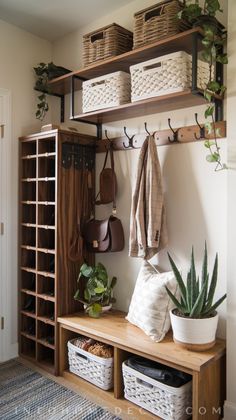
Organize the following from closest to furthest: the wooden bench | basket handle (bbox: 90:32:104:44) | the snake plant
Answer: the wooden bench < the snake plant < basket handle (bbox: 90:32:104:44)

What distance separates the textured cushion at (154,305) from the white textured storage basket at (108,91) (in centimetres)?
115

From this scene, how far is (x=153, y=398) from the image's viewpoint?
6.29 feet

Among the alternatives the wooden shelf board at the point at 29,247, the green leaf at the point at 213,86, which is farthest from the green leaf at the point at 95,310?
the green leaf at the point at 213,86

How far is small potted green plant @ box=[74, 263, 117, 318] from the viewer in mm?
2396

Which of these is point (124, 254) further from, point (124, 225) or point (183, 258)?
point (183, 258)

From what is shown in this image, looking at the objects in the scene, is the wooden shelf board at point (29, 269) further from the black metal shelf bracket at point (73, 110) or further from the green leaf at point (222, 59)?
the green leaf at point (222, 59)

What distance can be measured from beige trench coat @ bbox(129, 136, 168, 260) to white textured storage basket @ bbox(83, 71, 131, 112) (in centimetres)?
32

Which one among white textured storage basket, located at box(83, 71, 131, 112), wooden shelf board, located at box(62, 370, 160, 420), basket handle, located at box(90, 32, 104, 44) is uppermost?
basket handle, located at box(90, 32, 104, 44)

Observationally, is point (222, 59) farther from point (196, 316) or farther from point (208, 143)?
point (196, 316)

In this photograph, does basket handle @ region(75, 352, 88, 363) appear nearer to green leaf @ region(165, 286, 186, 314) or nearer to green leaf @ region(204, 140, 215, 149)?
green leaf @ region(165, 286, 186, 314)

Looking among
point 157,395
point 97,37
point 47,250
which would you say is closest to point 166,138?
point 97,37

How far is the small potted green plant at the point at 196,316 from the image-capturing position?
6.04 ft

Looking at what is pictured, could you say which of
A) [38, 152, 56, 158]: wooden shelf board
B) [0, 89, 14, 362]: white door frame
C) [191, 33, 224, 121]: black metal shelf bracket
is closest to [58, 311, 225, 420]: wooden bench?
[0, 89, 14, 362]: white door frame

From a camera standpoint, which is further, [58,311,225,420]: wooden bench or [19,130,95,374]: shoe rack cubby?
[19,130,95,374]: shoe rack cubby
